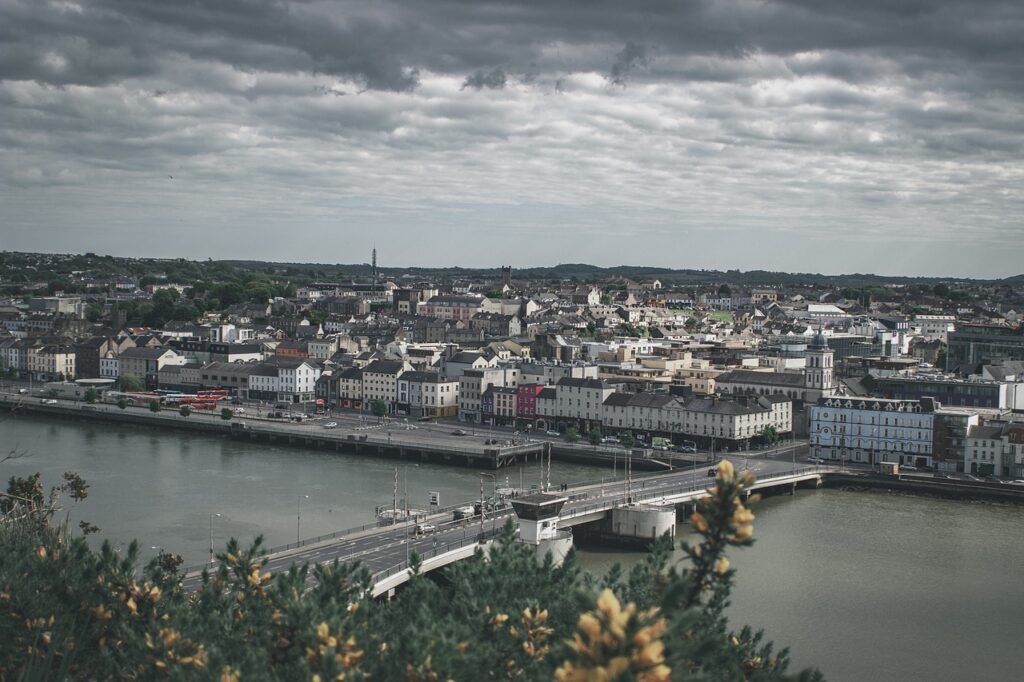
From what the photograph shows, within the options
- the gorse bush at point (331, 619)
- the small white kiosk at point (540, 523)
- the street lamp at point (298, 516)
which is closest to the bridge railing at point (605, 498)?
the street lamp at point (298, 516)

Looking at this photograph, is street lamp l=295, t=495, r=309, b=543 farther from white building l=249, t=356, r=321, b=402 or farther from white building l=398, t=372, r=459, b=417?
white building l=249, t=356, r=321, b=402

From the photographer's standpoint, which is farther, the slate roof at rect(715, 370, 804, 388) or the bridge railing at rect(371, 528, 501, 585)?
the slate roof at rect(715, 370, 804, 388)

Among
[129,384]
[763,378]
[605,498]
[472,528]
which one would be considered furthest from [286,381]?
[472,528]

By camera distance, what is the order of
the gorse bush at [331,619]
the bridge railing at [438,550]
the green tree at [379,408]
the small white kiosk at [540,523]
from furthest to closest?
1. the green tree at [379,408]
2. the small white kiosk at [540,523]
3. the bridge railing at [438,550]
4. the gorse bush at [331,619]

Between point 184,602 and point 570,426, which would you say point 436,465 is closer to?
point 570,426

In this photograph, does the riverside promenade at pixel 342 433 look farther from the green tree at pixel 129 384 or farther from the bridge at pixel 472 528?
the bridge at pixel 472 528

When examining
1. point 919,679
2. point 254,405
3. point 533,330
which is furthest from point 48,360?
point 919,679

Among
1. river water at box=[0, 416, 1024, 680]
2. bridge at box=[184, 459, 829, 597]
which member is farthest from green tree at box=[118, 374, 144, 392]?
bridge at box=[184, 459, 829, 597]
